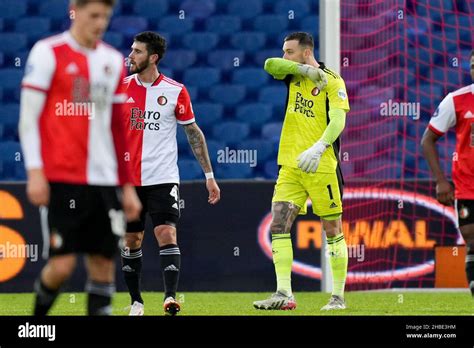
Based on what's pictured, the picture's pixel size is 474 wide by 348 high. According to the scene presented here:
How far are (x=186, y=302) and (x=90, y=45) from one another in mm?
4435

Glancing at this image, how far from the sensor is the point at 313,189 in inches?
320

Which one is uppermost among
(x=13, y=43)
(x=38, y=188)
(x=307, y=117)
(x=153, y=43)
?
(x=13, y=43)

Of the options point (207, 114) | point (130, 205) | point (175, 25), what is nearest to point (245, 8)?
point (175, 25)

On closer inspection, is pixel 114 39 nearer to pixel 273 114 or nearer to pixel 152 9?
pixel 152 9

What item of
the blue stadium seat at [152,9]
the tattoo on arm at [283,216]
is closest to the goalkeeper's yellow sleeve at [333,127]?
the tattoo on arm at [283,216]

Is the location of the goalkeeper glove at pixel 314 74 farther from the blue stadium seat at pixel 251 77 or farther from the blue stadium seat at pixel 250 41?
the blue stadium seat at pixel 250 41

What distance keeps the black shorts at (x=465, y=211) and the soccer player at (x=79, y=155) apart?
8.51 ft

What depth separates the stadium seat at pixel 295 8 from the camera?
13273 mm

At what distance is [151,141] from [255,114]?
16.6 feet

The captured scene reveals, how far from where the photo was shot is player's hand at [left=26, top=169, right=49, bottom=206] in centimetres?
465

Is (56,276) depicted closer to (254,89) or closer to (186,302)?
(186,302)

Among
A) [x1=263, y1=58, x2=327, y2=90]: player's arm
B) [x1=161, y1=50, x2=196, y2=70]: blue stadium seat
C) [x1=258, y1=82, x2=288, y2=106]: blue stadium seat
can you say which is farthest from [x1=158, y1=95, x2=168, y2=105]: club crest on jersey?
[x1=161, y1=50, x2=196, y2=70]: blue stadium seat

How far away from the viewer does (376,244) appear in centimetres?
1041
